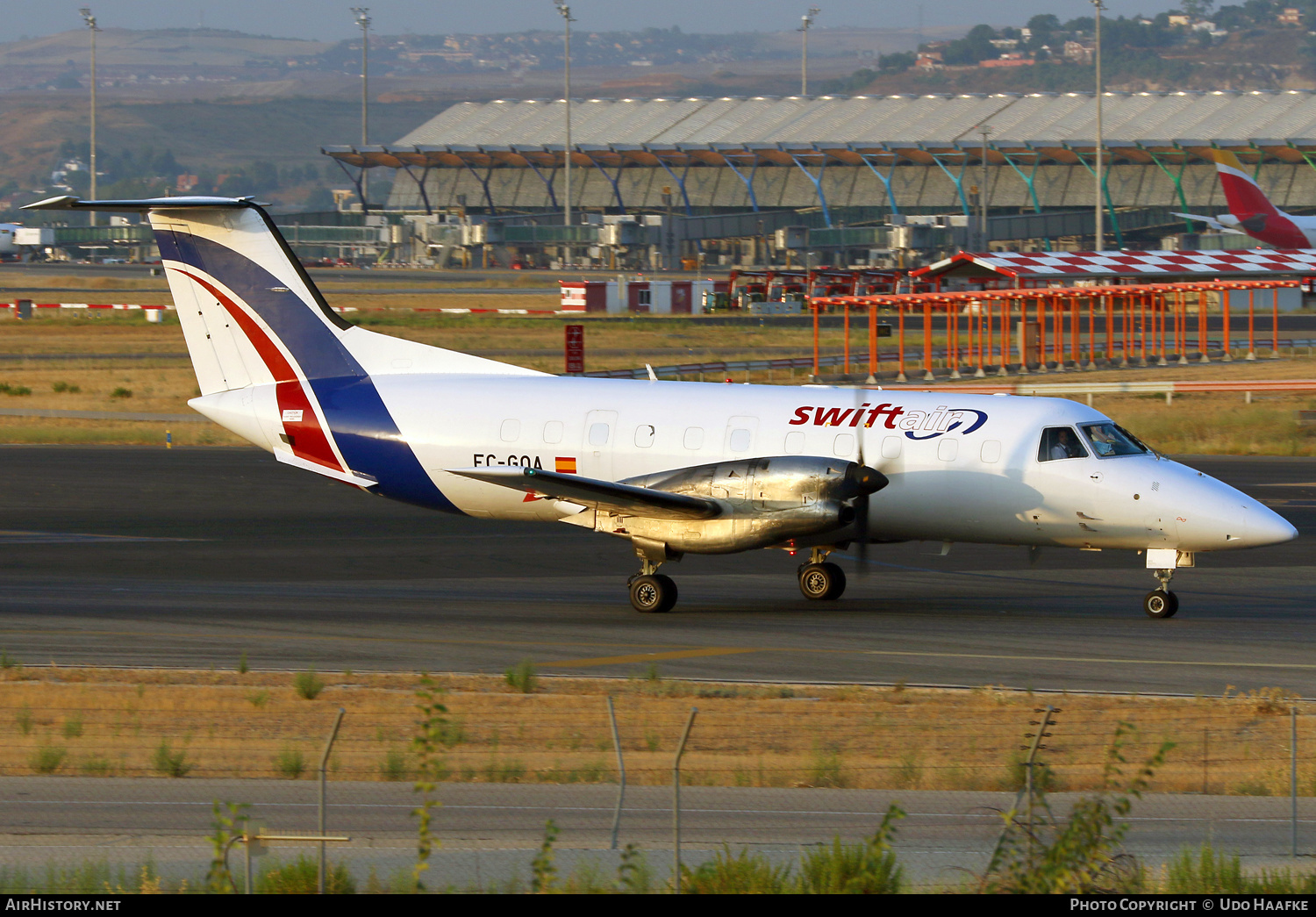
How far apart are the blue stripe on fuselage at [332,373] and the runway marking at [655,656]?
6504 mm

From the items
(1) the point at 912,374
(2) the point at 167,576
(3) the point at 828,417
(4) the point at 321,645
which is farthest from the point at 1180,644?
(1) the point at 912,374

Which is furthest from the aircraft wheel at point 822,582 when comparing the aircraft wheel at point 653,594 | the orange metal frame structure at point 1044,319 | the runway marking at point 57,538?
the orange metal frame structure at point 1044,319

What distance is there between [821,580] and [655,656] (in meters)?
4.98

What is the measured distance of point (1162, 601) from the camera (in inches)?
861

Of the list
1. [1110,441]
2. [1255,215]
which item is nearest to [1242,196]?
[1255,215]

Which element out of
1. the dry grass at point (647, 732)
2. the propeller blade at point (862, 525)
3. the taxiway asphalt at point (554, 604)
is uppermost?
the propeller blade at point (862, 525)

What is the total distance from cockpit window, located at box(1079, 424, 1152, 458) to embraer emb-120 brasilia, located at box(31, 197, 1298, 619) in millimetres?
35

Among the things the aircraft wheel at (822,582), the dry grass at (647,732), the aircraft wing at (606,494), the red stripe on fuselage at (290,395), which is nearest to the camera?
the dry grass at (647,732)

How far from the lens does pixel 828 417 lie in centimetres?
2322

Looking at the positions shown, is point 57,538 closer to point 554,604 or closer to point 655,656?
point 554,604

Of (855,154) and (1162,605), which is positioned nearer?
(1162,605)

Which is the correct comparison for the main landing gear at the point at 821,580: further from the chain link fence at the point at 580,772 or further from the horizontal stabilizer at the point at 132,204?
the horizontal stabilizer at the point at 132,204

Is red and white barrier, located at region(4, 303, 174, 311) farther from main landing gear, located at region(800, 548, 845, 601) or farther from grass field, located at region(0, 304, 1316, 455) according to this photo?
main landing gear, located at region(800, 548, 845, 601)

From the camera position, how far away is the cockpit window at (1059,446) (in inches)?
881
